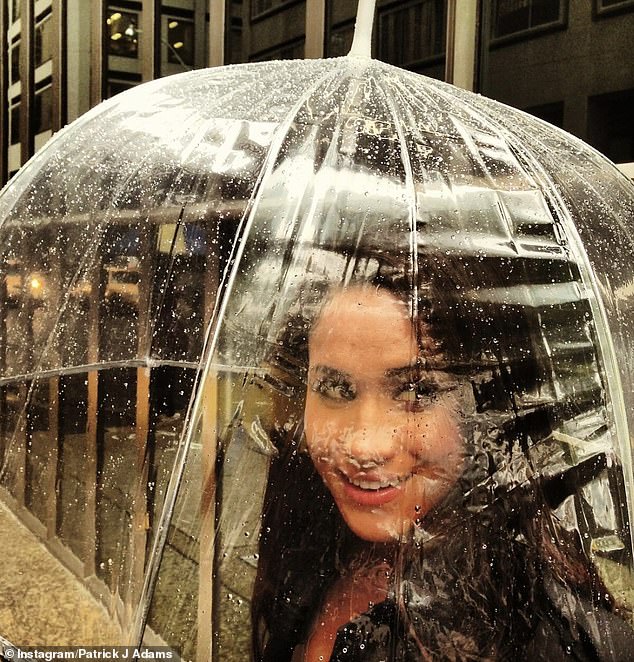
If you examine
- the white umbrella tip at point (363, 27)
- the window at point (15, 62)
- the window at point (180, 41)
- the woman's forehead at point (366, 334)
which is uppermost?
the window at point (15, 62)

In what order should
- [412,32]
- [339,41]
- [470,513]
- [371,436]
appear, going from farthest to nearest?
[339,41] → [412,32] → [470,513] → [371,436]

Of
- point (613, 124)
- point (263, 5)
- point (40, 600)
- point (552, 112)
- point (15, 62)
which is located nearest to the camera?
point (40, 600)

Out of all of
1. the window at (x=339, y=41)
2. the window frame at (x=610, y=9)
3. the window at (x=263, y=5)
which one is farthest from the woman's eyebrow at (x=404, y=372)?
the window at (x=263, y=5)

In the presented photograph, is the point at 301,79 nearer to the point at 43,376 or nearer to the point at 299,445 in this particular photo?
the point at 299,445

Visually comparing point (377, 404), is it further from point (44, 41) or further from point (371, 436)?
point (44, 41)

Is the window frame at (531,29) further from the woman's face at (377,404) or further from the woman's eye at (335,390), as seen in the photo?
the woman's eye at (335,390)

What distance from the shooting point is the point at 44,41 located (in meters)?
8.11

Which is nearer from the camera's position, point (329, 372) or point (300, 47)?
point (329, 372)

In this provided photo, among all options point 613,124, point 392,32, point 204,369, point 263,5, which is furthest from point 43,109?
→ point 204,369

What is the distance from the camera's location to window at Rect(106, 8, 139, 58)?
690 centimetres

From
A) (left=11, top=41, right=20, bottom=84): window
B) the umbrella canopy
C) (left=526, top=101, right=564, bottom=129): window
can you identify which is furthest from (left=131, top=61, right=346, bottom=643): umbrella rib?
(left=11, top=41, right=20, bottom=84): window

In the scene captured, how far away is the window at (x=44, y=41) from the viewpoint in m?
7.90

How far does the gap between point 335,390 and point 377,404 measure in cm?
10

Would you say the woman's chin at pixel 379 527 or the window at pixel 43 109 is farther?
the window at pixel 43 109
